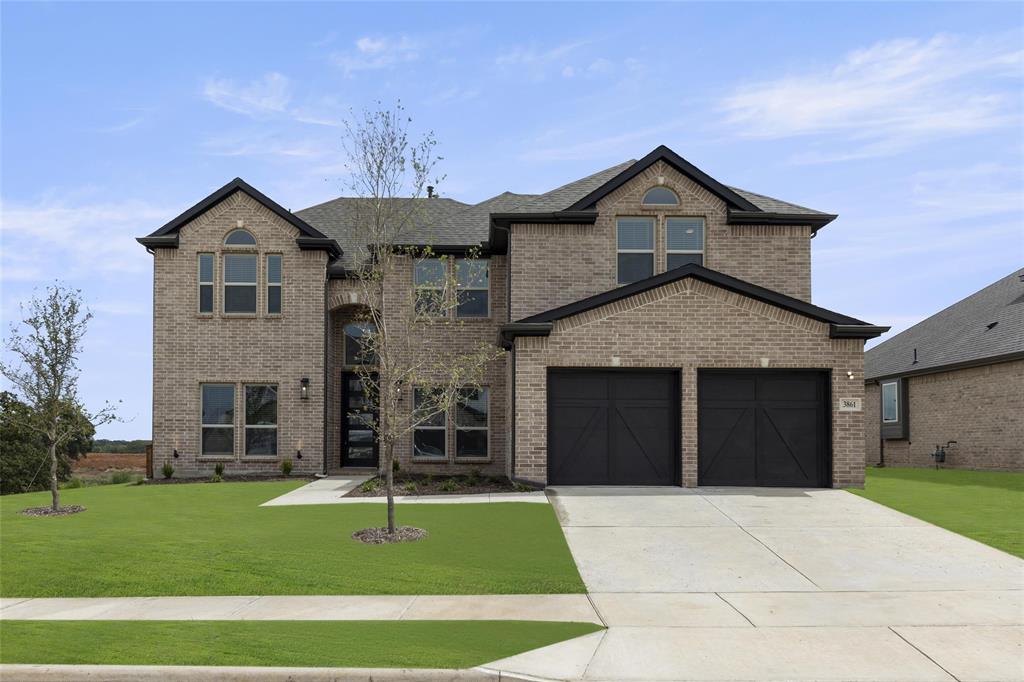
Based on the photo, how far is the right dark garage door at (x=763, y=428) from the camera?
746 inches

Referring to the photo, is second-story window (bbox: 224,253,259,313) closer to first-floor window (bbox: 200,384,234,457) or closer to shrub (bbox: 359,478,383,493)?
first-floor window (bbox: 200,384,234,457)

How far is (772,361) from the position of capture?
18891 millimetres

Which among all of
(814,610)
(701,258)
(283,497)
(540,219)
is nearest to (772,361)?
(701,258)

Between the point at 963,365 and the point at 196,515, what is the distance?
963 inches

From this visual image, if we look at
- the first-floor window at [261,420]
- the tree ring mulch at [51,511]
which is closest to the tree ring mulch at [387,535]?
the tree ring mulch at [51,511]

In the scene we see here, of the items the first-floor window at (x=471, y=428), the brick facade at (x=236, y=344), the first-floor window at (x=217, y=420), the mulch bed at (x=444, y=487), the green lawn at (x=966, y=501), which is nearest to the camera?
the green lawn at (x=966, y=501)

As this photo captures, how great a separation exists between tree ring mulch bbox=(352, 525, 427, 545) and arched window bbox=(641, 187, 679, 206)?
1223 cm

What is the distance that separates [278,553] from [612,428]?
8961mm

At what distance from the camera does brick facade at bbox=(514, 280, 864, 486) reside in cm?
1867

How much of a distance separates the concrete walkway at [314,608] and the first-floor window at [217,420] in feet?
43.0

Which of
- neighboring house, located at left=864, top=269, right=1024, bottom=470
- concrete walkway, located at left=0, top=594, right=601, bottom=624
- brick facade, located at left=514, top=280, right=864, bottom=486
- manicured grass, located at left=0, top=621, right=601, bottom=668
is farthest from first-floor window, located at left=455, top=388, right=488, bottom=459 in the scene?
manicured grass, located at left=0, top=621, right=601, bottom=668

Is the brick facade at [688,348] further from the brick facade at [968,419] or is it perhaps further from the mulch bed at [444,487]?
the brick facade at [968,419]

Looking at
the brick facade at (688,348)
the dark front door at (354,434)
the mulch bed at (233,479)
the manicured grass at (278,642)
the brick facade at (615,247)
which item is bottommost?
the mulch bed at (233,479)

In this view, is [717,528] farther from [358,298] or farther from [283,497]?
[358,298]
